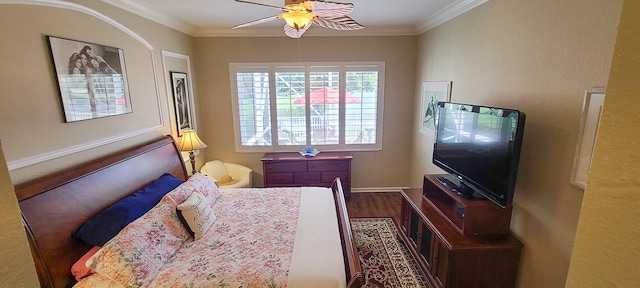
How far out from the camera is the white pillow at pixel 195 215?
7.02 feet

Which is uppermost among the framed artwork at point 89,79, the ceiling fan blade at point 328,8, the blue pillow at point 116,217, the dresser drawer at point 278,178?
the ceiling fan blade at point 328,8

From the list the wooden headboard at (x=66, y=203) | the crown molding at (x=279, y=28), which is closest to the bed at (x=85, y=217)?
the wooden headboard at (x=66, y=203)

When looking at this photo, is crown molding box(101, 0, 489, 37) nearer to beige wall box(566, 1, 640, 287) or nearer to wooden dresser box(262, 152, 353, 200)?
wooden dresser box(262, 152, 353, 200)

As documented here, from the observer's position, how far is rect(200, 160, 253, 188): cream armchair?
4035 mm

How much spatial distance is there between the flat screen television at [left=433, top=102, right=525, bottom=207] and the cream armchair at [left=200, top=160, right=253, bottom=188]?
8.69 ft

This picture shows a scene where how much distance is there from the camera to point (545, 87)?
184 centimetres

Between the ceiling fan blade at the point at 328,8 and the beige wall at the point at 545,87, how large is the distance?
1309 mm

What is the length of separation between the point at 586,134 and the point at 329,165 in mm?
2930

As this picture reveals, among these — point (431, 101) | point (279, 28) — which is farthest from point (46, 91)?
point (431, 101)

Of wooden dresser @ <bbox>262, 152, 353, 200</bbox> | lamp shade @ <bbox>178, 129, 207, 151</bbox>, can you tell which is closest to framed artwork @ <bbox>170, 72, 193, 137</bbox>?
lamp shade @ <bbox>178, 129, 207, 151</bbox>

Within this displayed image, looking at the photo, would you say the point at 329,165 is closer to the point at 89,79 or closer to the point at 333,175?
the point at 333,175

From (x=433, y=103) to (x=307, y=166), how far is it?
1931 millimetres

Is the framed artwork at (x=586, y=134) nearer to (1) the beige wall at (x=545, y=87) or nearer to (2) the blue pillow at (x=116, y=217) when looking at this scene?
(1) the beige wall at (x=545, y=87)

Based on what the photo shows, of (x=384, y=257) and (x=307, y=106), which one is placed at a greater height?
(x=307, y=106)
